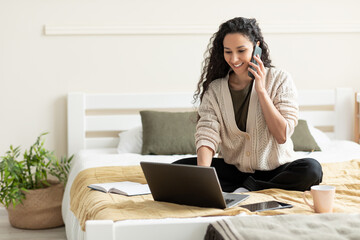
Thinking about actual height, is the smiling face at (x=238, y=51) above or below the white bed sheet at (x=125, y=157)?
above

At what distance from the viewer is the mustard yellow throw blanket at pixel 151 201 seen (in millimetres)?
1754

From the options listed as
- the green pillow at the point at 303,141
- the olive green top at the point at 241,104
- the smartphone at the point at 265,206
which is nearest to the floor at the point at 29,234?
the olive green top at the point at 241,104

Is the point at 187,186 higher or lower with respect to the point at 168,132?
higher

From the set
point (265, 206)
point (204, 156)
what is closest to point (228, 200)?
point (265, 206)

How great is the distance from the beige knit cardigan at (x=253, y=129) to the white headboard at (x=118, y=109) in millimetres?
1176

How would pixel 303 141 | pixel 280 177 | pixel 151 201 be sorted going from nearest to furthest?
pixel 151 201, pixel 280 177, pixel 303 141

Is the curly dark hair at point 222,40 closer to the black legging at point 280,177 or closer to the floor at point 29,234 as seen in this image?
the black legging at point 280,177

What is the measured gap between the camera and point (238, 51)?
7.41ft

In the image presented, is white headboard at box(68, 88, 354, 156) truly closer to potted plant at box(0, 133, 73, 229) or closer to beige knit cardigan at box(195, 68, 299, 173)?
potted plant at box(0, 133, 73, 229)

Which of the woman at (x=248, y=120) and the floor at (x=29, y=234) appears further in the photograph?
the floor at (x=29, y=234)

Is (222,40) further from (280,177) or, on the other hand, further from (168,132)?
(168,132)

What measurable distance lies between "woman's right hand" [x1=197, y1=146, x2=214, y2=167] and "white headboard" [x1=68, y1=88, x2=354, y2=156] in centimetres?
127

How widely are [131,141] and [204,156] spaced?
1.20 metres

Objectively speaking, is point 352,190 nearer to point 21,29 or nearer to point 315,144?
point 315,144
